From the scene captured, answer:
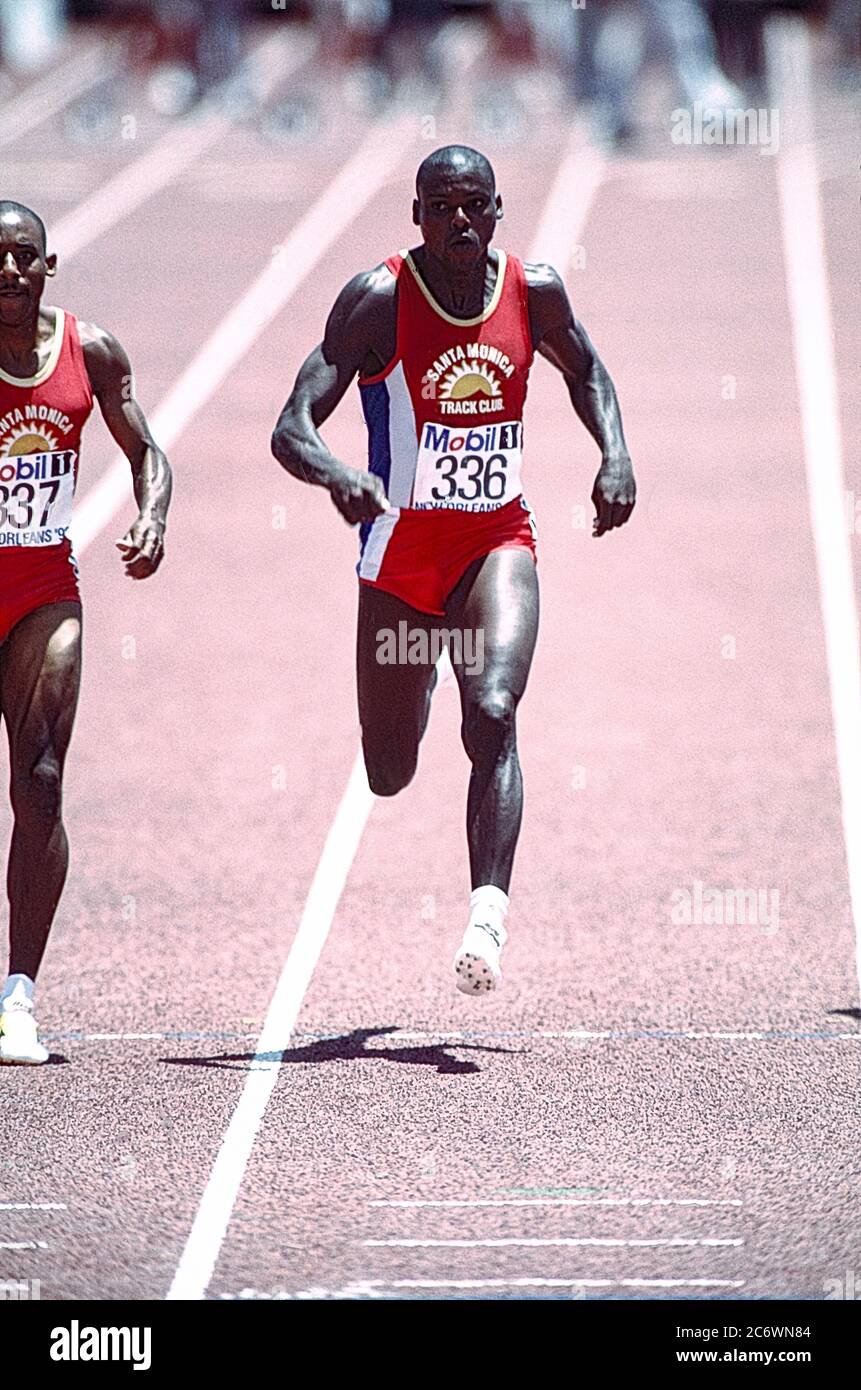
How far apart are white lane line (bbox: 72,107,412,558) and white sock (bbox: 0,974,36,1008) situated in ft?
19.1

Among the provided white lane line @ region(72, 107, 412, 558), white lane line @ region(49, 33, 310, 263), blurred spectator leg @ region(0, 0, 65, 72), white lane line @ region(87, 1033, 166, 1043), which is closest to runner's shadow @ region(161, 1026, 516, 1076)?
white lane line @ region(87, 1033, 166, 1043)

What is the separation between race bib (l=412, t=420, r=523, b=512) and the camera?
244 inches

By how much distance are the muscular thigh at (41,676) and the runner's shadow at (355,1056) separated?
1.10m

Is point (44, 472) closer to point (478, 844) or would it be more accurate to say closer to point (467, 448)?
point (467, 448)

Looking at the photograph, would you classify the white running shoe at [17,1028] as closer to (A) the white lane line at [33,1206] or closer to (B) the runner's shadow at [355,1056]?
(B) the runner's shadow at [355,1056]

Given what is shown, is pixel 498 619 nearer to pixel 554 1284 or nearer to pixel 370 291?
pixel 370 291

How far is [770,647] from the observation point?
39.4 feet

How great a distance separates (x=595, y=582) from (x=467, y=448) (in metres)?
6.92

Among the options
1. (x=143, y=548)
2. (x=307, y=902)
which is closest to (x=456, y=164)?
(x=143, y=548)

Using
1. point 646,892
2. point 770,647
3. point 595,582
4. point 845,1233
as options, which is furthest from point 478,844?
point 595,582

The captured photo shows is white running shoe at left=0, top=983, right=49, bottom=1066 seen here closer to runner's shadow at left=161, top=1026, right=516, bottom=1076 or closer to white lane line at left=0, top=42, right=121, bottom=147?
runner's shadow at left=161, top=1026, right=516, bottom=1076

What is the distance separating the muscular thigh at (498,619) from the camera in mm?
6340

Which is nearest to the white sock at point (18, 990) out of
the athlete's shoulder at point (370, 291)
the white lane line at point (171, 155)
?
the athlete's shoulder at point (370, 291)
